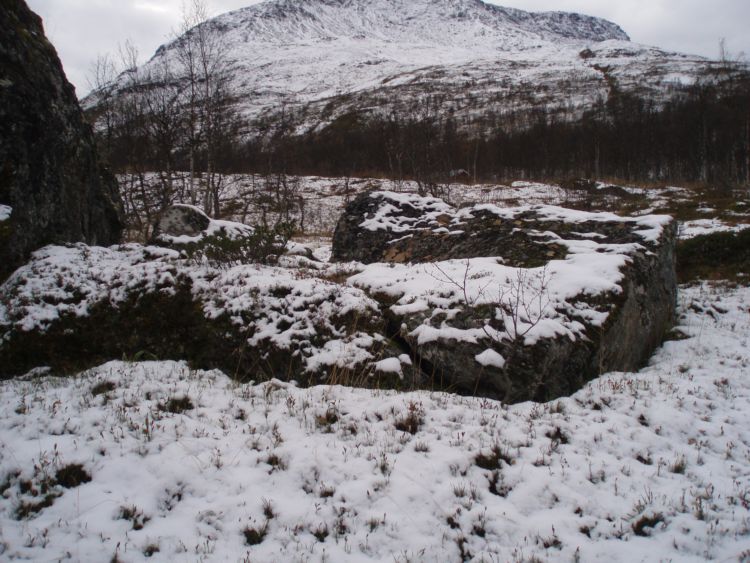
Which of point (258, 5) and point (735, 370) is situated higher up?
point (258, 5)

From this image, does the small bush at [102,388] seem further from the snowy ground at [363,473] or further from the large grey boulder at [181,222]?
the large grey boulder at [181,222]

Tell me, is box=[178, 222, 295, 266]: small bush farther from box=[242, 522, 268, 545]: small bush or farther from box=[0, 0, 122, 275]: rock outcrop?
box=[242, 522, 268, 545]: small bush

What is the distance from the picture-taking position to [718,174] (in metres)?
41.8

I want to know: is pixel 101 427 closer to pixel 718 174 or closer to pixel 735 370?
pixel 735 370

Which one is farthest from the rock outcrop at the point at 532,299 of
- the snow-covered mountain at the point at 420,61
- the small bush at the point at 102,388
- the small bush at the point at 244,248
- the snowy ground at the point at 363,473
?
the snow-covered mountain at the point at 420,61

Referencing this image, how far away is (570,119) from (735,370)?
70739 millimetres

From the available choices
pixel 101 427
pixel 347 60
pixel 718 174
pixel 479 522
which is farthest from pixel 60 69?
pixel 347 60

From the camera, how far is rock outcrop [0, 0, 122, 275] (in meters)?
7.36

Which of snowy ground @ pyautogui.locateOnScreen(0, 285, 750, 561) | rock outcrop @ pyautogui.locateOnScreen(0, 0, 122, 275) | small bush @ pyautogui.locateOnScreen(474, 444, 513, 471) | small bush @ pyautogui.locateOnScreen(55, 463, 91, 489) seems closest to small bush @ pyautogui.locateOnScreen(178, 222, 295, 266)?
rock outcrop @ pyautogui.locateOnScreen(0, 0, 122, 275)

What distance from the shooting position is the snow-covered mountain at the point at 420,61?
79.7 m

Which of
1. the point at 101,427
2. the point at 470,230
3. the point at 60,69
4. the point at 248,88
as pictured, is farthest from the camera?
the point at 248,88

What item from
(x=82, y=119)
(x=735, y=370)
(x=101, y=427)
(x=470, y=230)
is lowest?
(x=735, y=370)

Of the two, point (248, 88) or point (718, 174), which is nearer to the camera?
point (718, 174)

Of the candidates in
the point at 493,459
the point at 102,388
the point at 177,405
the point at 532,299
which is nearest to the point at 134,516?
the point at 177,405
